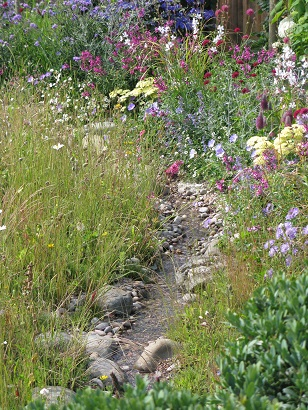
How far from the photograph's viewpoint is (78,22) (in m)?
8.62

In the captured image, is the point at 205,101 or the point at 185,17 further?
the point at 185,17

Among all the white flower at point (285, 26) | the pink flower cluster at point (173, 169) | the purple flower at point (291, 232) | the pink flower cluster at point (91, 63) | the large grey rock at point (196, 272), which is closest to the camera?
the purple flower at point (291, 232)

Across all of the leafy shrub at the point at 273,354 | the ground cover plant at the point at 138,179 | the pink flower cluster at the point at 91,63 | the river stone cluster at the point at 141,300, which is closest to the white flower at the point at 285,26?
the ground cover plant at the point at 138,179

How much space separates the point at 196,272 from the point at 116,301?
526 millimetres

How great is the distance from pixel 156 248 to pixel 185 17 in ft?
17.0

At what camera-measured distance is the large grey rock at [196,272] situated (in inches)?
164

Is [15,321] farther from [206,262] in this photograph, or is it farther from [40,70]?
[40,70]

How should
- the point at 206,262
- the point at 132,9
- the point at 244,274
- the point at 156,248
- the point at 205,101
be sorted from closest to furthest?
the point at 244,274, the point at 206,262, the point at 156,248, the point at 205,101, the point at 132,9

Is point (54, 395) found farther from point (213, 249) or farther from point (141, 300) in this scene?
point (213, 249)

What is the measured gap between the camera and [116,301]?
4281 mm

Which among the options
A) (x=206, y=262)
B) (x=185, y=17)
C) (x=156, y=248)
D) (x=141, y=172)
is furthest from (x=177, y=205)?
(x=185, y=17)

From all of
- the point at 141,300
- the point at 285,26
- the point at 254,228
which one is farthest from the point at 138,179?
the point at 285,26

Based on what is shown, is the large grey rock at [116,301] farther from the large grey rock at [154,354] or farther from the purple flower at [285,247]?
the purple flower at [285,247]

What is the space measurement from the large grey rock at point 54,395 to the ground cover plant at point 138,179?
53 millimetres
